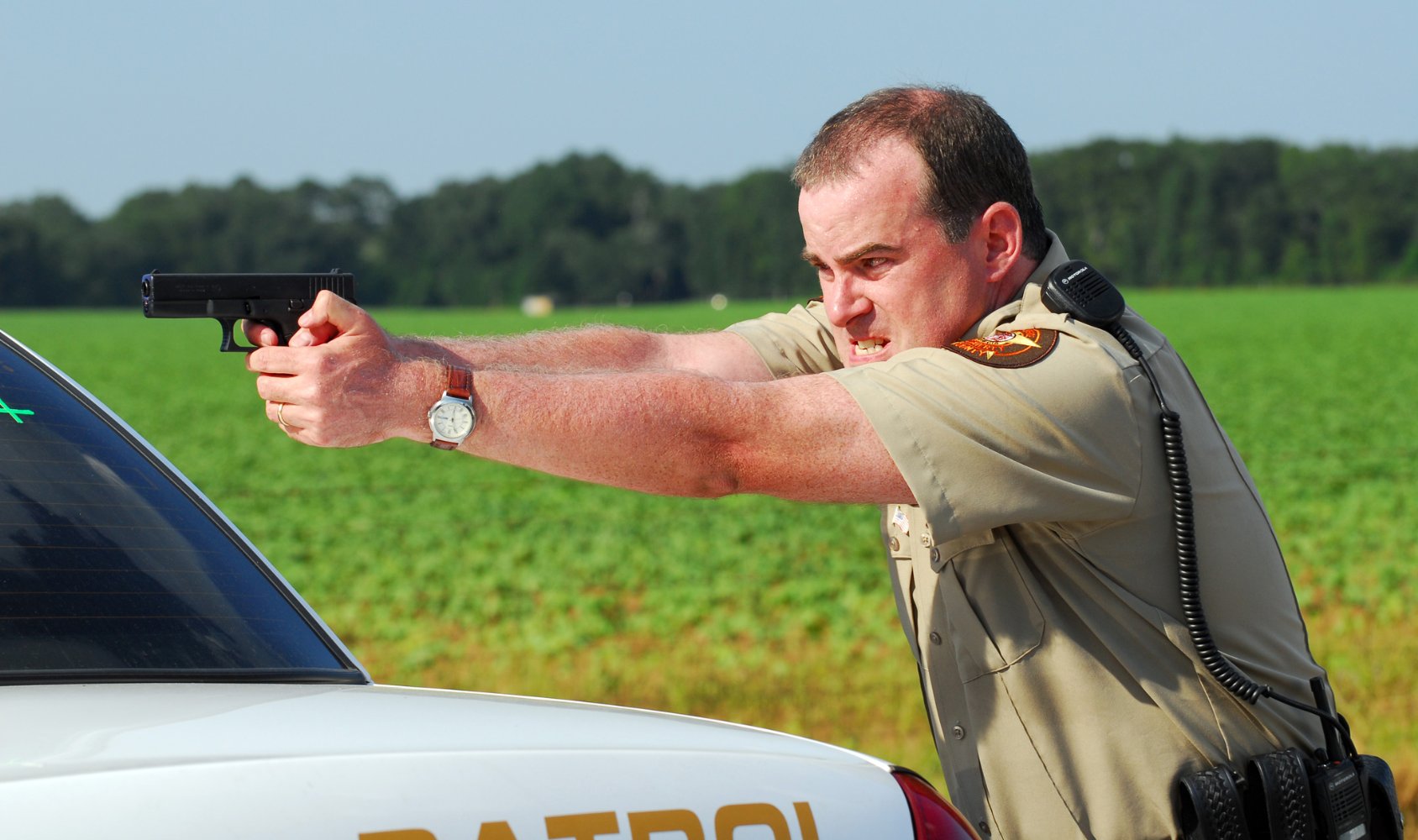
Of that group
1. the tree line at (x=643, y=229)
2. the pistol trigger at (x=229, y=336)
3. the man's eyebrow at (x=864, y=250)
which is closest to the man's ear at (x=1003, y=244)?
the man's eyebrow at (x=864, y=250)

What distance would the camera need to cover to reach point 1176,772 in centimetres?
244

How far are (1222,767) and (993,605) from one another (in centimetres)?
47

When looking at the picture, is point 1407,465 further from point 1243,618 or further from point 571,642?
point 1243,618

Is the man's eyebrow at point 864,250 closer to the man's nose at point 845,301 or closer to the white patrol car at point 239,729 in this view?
the man's nose at point 845,301

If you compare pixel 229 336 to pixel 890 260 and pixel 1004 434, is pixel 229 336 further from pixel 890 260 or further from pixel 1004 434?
pixel 1004 434

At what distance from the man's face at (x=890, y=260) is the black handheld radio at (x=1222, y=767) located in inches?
6.9

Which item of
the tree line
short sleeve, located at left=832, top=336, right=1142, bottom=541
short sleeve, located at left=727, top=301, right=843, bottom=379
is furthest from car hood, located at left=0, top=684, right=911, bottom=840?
the tree line

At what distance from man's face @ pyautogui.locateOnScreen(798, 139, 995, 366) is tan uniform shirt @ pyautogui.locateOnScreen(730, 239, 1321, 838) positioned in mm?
88

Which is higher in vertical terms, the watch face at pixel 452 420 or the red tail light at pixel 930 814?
the watch face at pixel 452 420

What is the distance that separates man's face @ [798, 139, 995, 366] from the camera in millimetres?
2502

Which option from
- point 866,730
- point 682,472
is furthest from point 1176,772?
point 866,730

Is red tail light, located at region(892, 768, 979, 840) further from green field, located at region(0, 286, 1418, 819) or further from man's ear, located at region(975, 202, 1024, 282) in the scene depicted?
green field, located at region(0, 286, 1418, 819)

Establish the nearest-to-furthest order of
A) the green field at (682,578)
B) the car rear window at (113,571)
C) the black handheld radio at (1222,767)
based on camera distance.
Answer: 1. the car rear window at (113,571)
2. the black handheld radio at (1222,767)
3. the green field at (682,578)

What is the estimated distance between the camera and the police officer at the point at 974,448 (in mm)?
2242
